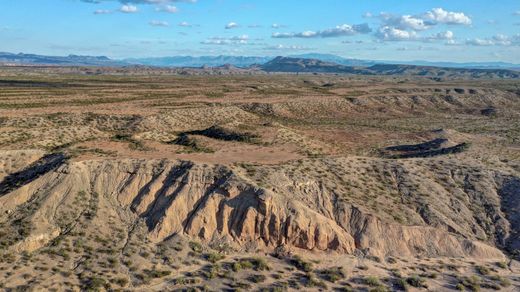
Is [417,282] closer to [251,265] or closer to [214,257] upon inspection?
[251,265]

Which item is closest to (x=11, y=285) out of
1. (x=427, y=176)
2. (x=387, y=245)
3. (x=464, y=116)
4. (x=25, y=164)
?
(x=25, y=164)

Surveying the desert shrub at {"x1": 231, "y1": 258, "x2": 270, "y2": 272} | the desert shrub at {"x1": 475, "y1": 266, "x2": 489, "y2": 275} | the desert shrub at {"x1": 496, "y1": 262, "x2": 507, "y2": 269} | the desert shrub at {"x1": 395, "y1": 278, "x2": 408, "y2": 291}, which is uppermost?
the desert shrub at {"x1": 231, "y1": 258, "x2": 270, "y2": 272}

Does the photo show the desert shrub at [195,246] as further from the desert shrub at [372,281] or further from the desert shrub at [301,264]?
the desert shrub at [372,281]

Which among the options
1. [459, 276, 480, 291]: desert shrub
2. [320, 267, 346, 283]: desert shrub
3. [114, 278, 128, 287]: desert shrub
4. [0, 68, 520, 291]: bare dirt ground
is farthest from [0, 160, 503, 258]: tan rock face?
[114, 278, 128, 287]: desert shrub

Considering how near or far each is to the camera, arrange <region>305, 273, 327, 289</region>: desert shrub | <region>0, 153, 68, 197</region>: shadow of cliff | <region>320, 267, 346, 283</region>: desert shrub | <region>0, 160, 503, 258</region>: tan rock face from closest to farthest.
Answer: <region>305, 273, 327, 289</region>: desert shrub → <region>320, 267, 346, 283</region>: desert shrub → <region>0, 160, 503, 258</region>: tan rock face → <region>0, 153, 68, 197</region>: shadow of cliff

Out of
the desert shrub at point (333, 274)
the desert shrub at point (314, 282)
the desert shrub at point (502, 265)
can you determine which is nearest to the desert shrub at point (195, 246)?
the desert shrub at point (314, 282)

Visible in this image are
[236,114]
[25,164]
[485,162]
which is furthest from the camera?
[236,114]

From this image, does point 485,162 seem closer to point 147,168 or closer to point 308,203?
point 308,203

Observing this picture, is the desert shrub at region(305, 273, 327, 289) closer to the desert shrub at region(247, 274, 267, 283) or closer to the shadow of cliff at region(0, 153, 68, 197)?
the desert shrub at region(247, 274, 267, 283)
